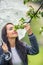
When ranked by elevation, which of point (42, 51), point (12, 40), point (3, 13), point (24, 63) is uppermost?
point (12, 40)

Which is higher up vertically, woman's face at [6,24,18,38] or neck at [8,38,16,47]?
woman's face at [6,24,18,38]

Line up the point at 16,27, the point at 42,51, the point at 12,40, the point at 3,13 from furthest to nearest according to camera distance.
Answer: the point at 3,13 < the point at 42,51 < the point at 12,40 < the point at 16,27

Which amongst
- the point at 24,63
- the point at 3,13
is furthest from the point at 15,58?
the point at 3,13

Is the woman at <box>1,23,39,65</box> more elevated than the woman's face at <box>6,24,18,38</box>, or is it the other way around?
the woman's face at <box>6,24,18,38</box>

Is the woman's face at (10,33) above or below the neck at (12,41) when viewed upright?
above

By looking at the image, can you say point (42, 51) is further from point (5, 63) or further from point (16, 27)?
point (16, 27)

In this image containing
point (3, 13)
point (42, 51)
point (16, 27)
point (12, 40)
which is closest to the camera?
point (16, 27)

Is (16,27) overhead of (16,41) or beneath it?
overhead

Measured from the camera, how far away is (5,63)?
2.39 meters

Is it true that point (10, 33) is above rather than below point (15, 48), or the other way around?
above

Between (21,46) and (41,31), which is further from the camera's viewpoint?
(21,46)

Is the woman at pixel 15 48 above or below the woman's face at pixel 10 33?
below

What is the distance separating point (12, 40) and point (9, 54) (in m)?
0.20

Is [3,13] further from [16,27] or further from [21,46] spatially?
[16,27]
